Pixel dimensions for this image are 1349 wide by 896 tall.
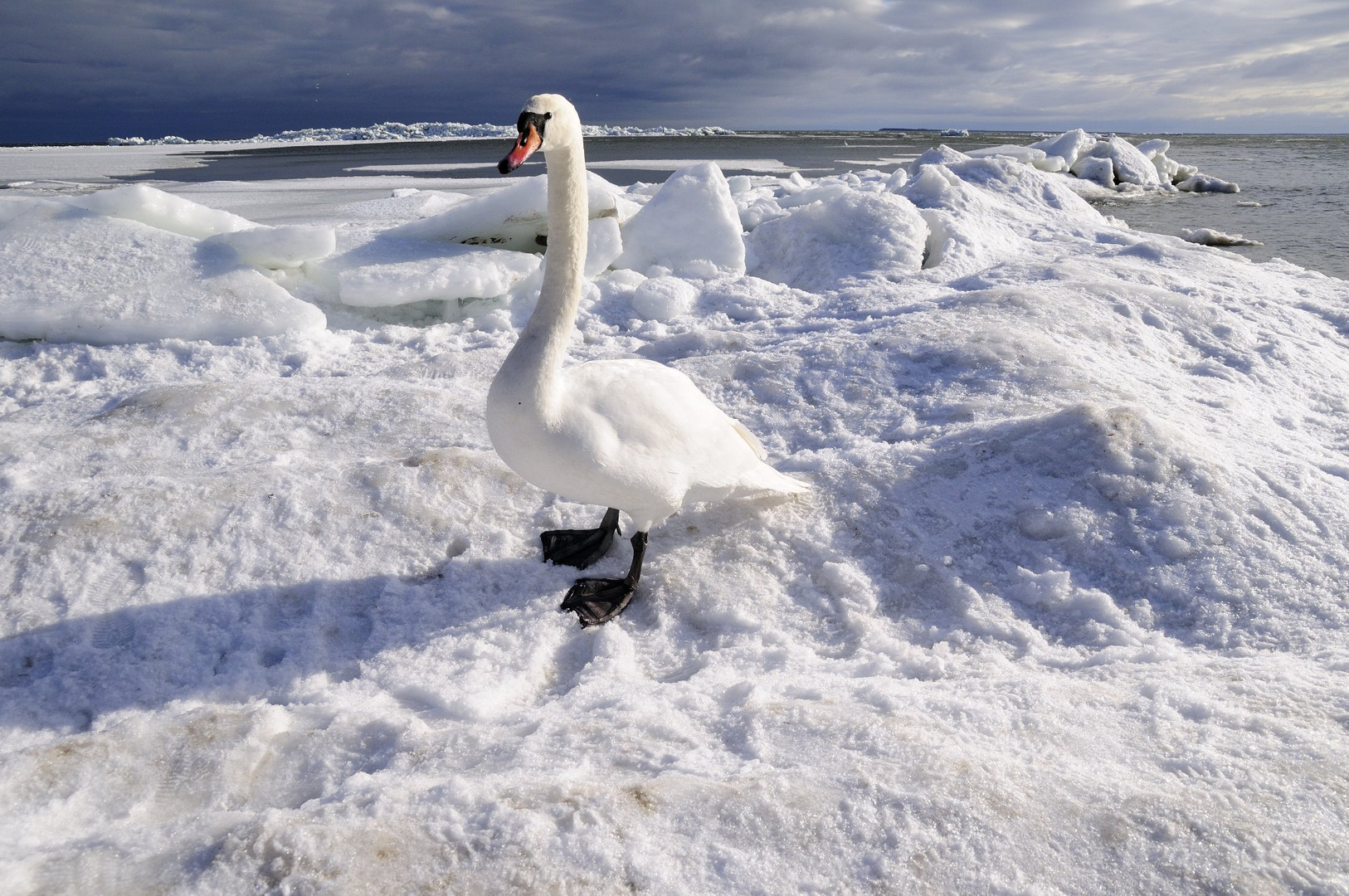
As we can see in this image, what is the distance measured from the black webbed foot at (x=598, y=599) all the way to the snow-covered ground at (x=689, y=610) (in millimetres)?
66

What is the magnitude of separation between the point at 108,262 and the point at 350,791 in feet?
16.0

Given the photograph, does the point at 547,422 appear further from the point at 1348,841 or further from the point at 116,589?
the point at 1348,841

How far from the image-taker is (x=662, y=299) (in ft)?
19.1

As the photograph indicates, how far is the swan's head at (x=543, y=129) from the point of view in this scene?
2223 mm

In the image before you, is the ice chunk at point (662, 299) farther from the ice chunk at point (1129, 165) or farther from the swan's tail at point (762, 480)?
the ice chunk at point (1129, 165)

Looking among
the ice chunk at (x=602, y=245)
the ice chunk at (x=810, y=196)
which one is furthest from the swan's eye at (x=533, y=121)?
the ice chunk at (x=810, y=196)

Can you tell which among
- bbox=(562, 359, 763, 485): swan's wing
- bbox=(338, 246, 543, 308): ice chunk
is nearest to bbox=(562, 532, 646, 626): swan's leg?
bbox=(562, 359, 763, 485): swan's wing

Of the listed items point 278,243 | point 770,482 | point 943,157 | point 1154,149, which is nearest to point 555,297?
point 770,482

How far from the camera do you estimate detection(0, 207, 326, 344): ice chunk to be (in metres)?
4.82

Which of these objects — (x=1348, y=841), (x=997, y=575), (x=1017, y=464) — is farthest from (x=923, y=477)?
(x=1348, y=841)

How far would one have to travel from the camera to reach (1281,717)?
1.88 metres

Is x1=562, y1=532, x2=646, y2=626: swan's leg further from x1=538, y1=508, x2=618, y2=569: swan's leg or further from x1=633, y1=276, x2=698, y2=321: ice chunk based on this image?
x1=633, y1=276, x2=698, y2=321: ice chunk

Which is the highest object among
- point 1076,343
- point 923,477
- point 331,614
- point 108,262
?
point 108,262

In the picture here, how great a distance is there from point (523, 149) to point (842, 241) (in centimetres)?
518
